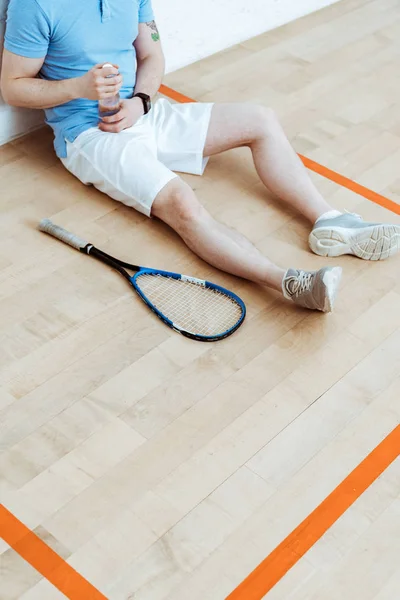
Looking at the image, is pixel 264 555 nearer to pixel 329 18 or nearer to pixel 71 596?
pixel 71 596

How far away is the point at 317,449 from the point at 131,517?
48 cm

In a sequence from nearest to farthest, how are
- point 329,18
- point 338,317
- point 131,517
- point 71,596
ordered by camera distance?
point 71,596, point 131,517, point 338,317, point 329,18

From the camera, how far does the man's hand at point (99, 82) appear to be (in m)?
2.40

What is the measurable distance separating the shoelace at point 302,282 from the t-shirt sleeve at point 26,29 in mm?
1033

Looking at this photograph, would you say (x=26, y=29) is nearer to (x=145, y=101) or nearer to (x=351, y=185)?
(x=145, y=101)

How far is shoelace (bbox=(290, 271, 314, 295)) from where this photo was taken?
226cm

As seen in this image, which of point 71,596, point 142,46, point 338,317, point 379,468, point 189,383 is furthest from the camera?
point 142,46

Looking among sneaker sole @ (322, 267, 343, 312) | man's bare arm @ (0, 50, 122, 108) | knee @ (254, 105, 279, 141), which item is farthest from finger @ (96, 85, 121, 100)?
sneaker sole @ (322, 267, 343, 312)

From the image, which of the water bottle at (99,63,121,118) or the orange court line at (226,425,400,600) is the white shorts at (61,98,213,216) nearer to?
the water bottle at (99,63,121,118)

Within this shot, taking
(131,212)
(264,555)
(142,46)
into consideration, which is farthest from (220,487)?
(142,46)

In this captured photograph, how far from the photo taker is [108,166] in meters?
2.55

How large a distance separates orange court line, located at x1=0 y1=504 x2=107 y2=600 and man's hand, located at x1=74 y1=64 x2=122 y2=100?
1.25 meters

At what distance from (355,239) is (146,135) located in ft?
2.43

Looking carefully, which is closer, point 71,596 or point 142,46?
point 71,596
